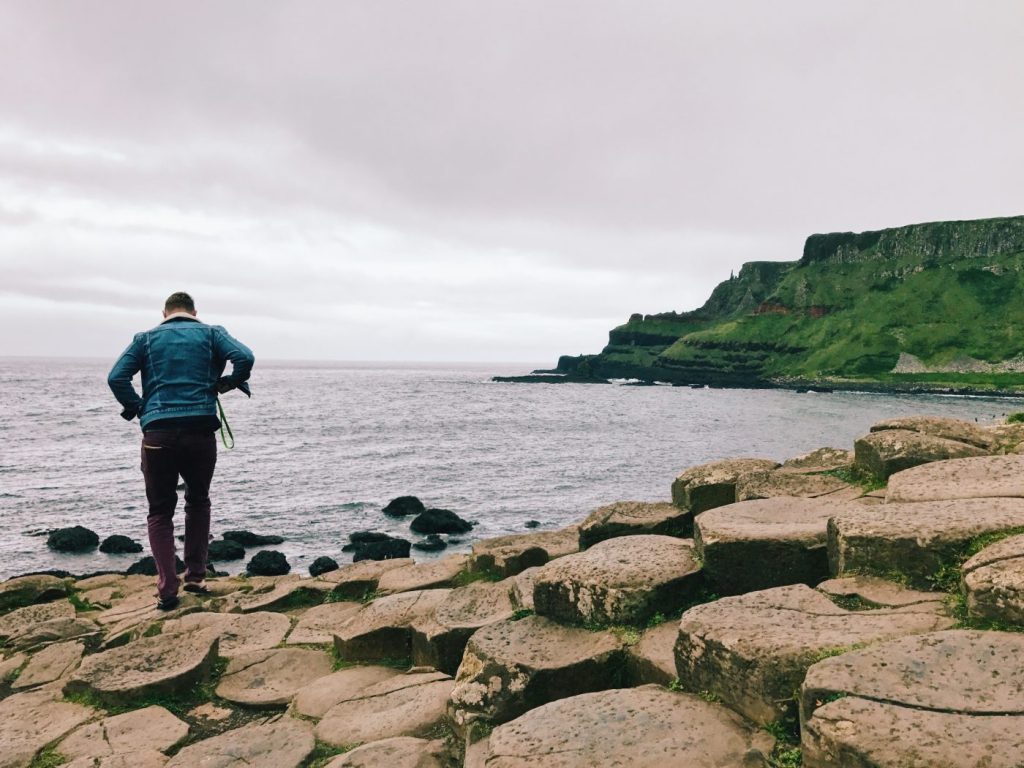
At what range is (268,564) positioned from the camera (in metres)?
17.4

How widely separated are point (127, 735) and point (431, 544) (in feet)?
55.9

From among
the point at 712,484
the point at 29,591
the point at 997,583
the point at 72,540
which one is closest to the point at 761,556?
the point at 997,583

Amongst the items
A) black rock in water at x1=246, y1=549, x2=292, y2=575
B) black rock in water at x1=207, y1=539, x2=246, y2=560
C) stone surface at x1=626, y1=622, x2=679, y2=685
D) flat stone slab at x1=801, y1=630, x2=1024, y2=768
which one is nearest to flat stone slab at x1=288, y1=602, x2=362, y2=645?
stone surface at x1=626, y1=622, x2=679, y2=685

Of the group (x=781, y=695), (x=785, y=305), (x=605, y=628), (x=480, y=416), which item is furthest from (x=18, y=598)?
(x=785, y=305)

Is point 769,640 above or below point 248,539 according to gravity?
above

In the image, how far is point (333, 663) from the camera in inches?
216

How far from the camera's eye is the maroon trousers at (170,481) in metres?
6.56

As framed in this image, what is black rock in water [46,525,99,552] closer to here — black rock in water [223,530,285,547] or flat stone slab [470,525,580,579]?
black rock in water [223,530,285,547]

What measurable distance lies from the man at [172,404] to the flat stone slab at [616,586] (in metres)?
3.96

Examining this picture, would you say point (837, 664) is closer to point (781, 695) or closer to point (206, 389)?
point (781, 695)

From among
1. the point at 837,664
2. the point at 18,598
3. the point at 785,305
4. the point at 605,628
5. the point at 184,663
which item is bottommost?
the point at 18,598

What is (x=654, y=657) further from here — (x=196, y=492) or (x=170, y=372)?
(x=170, y=372)

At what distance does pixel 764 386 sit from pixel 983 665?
147m

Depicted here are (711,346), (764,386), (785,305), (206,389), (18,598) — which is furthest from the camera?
(785,305)
